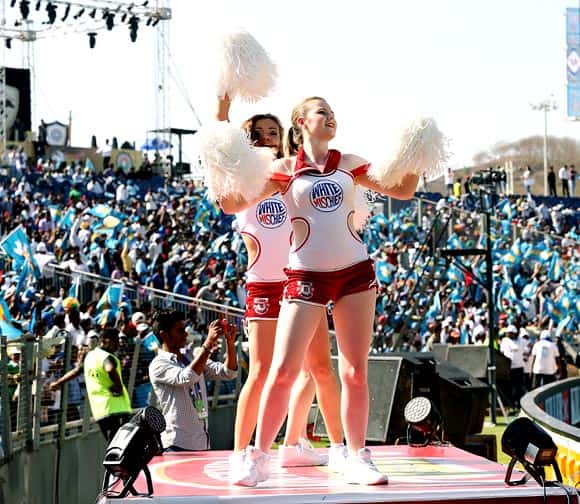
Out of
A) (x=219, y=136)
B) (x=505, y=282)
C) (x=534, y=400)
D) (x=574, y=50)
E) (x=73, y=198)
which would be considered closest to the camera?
(x=219, y=136)

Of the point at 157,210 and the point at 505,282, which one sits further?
the point at 157,210

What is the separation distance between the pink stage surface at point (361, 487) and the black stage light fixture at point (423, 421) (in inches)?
10.2

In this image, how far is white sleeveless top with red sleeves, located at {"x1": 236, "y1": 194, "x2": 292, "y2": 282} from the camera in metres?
5.84

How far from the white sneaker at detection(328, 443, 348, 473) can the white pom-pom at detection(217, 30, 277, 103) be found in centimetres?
176

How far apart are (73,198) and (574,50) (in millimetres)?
36558

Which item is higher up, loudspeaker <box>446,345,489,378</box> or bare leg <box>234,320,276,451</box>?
bare leg <box>234,320,276,451</box>

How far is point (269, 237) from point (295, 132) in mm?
555

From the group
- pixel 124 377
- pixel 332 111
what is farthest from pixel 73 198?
pixel 332 111

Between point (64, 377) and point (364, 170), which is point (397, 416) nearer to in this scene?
point (64, 377)

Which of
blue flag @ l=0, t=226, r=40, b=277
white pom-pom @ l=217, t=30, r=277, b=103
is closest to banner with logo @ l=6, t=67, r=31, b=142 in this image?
blue flag @ l=0, t=226, r=40, b=277

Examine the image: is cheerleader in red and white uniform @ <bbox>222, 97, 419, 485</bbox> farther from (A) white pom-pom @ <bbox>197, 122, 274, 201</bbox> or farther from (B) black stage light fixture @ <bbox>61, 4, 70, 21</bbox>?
(B) black stage light fixture @ <bbox>61, 4, 70, 21</bbox>

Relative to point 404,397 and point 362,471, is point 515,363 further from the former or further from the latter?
point 362,471

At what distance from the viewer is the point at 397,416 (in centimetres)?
1004

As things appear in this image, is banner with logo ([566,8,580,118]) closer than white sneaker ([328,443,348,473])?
No
